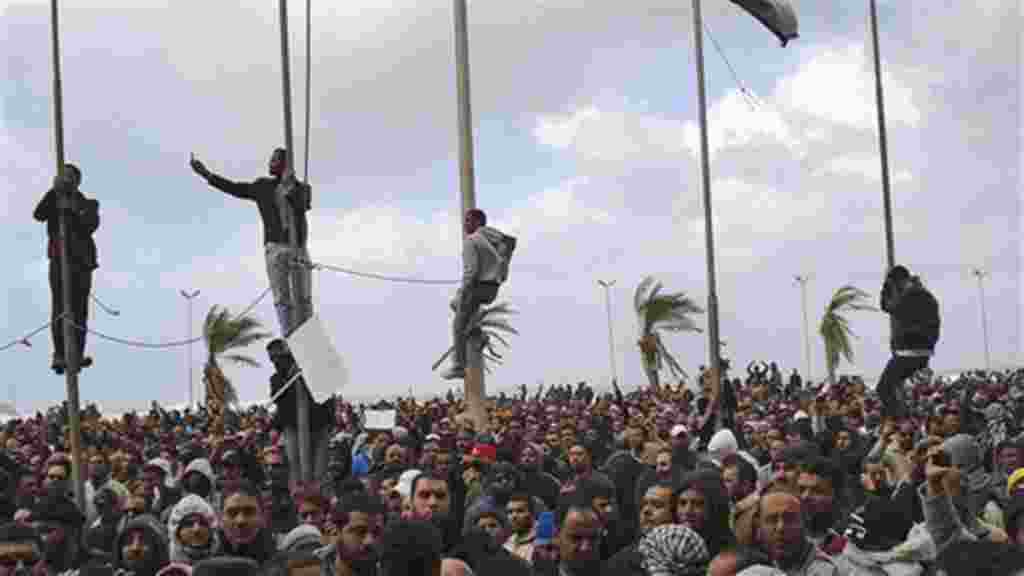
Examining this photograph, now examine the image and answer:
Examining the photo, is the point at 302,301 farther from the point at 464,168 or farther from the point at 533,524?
the point at 533,524

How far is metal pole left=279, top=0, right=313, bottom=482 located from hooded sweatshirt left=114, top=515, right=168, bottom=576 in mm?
3949

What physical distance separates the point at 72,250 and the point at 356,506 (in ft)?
18.6

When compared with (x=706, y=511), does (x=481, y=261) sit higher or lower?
higher

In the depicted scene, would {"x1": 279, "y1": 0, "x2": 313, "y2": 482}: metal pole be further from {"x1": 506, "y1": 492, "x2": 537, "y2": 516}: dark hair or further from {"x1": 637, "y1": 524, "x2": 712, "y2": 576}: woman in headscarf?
{"x1": 637, "y1": 524, "x2": 712, "y2": 576}: woman in headscarf

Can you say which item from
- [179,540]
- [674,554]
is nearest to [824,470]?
[674,554]

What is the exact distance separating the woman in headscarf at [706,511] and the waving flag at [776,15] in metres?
12.2

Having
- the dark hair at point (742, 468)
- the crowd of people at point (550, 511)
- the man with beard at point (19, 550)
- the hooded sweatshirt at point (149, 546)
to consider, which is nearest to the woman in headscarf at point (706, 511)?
the crowd of people at point (550, 511)

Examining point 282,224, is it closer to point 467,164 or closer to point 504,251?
point 504,251

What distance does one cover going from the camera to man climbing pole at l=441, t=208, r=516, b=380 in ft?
42.2

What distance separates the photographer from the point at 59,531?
8156 millimetres

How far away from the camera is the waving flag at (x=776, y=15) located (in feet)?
59.2

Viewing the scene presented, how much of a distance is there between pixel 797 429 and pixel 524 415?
708 centimetres

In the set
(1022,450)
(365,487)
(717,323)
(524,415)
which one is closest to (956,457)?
(1022,450)

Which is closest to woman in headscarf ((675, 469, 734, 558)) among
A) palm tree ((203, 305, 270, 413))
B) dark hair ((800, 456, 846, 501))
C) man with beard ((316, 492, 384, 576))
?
dark hair ((800, 456, 846, 501))
